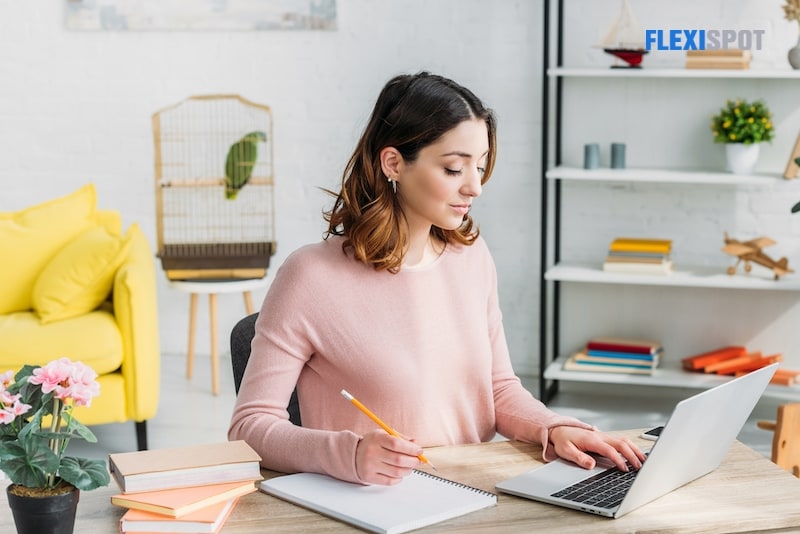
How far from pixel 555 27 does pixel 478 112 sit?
Result: 266cm

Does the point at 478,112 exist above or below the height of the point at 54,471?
above

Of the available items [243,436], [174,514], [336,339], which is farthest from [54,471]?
[336,339]

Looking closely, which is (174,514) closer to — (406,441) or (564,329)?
(406,441)

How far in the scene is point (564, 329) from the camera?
449 centimetres

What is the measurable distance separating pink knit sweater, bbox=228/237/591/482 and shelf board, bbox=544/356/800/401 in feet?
7.26

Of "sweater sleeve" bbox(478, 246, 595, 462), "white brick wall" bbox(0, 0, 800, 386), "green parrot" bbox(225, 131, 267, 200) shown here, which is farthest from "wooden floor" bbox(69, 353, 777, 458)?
"sweater sleeve" bbox(478, 246, 595, 462)

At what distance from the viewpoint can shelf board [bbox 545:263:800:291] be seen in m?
3.93

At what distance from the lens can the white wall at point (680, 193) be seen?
4.10m

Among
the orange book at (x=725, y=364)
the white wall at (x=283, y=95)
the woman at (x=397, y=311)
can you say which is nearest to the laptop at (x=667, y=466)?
the woman at (x=397, y=311)

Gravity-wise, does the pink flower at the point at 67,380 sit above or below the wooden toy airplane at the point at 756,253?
above

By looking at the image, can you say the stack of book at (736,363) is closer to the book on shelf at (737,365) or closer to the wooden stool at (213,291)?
the book on shelf at (737,365)

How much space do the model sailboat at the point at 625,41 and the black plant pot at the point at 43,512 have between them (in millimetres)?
3107

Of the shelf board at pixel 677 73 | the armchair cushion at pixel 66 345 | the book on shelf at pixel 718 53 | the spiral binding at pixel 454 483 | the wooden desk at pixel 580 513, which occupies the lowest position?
the armchair cushion at pixel 66 345

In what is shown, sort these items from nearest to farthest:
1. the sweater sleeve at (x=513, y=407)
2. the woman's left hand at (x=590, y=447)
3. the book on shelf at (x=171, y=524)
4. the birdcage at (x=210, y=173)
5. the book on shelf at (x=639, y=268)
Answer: the book on shelf at (x=171, y=524)
the woman's left hand at (x=590, y=447)
the sweater sleeve at (x=513, y=407)
the book on shelf at (x=639, y=268)
the birdcage at (x=210, y=173)
